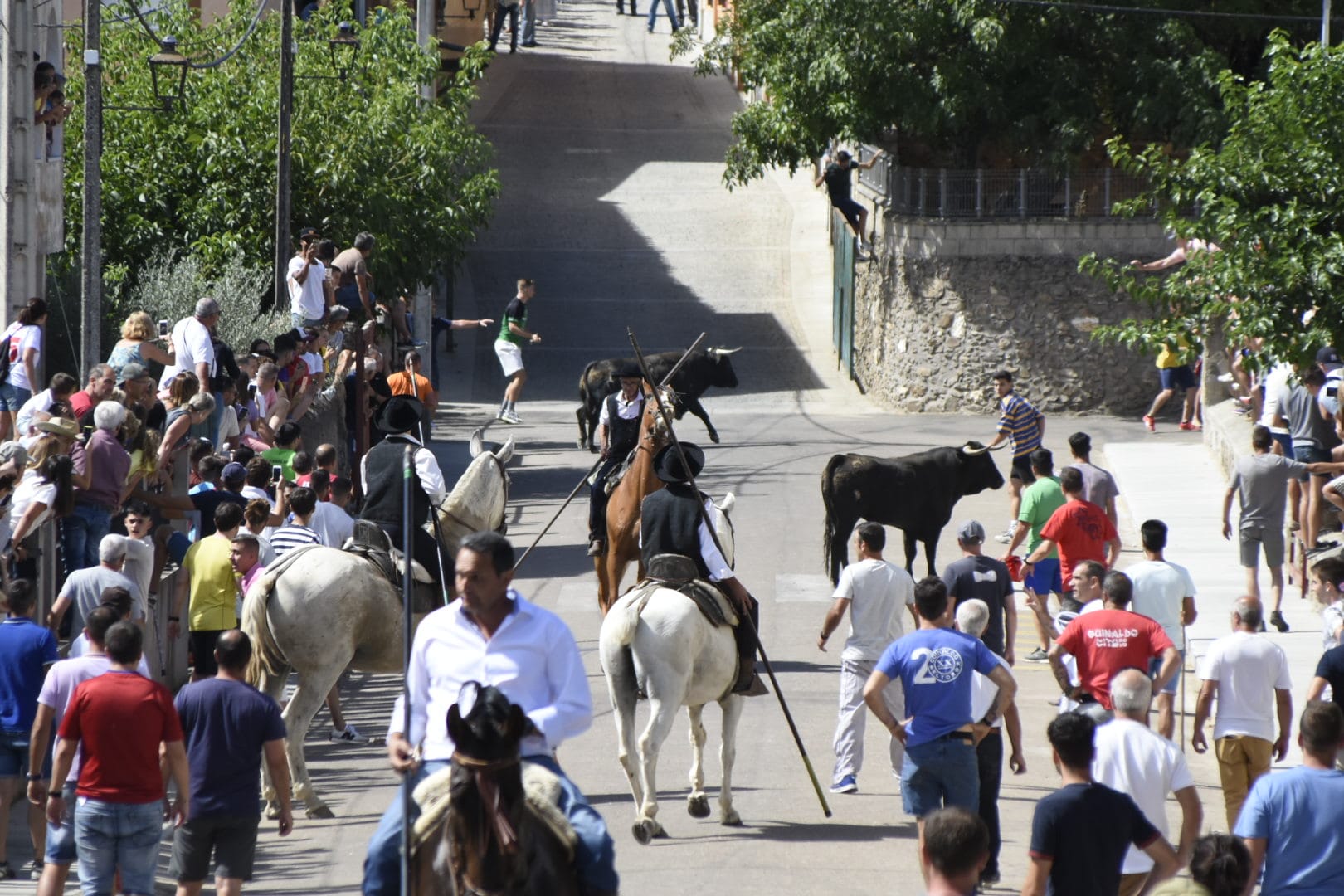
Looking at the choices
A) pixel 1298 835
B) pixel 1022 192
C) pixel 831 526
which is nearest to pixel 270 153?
pixel 831 526

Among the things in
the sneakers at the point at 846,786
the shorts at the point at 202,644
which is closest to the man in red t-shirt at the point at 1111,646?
the sneakers at the point at 846,786

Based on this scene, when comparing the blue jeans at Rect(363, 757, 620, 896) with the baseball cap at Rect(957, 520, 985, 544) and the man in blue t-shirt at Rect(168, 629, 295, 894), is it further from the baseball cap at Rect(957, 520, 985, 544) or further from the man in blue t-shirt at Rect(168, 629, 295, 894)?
the baseball cap at Rect(957, 520, 985, 544)

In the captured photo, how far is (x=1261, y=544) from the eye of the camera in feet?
55.3

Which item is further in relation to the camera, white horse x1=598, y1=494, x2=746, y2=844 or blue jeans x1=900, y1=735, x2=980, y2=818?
white horse x1=598, y1=494, x2=746, y2=844

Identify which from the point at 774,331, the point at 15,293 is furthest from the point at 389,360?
the point at 774,331

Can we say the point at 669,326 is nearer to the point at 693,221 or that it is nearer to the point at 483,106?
the point at 693,221

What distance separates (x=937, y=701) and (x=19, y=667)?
455cm

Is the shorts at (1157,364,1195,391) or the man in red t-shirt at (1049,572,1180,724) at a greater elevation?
the shorts at (1157,364,1195,391)

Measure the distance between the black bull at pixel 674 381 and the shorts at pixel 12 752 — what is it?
1526 cm

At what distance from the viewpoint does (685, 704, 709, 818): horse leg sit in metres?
11.4

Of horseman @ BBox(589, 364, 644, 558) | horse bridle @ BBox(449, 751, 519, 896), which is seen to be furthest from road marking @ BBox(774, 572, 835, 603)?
horse bridle @ BBox(449, 751, 519, 896)

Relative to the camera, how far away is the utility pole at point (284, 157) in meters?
22.2

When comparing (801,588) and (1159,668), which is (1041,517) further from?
(1159,668)

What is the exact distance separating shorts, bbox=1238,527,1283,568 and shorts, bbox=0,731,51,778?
10531mm
